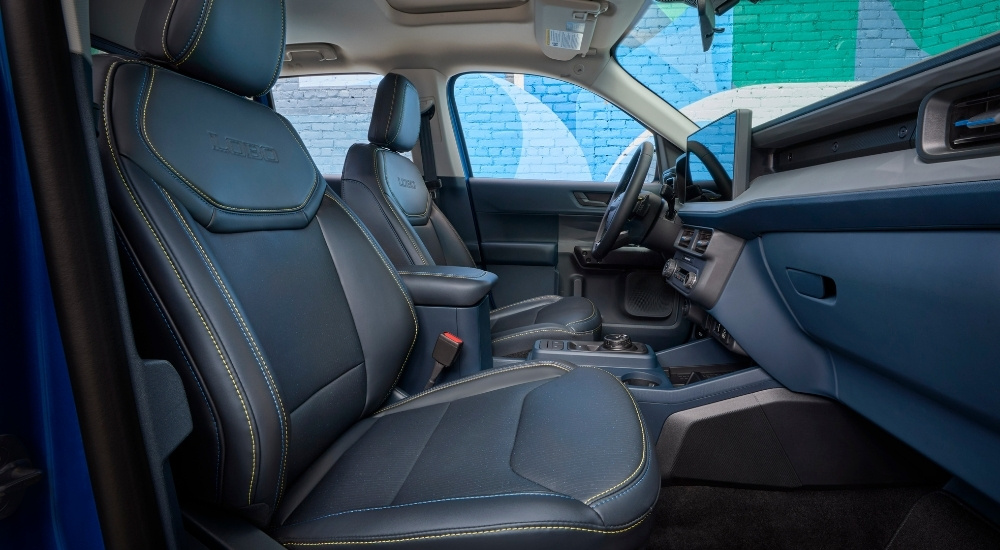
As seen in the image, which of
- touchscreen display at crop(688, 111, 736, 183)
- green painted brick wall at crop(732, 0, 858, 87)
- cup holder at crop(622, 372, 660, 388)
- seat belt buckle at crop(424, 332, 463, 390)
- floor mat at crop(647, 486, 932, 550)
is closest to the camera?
floor mat at crop(647, 486, 932, 550)

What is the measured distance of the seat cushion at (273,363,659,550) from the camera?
0.73 metres

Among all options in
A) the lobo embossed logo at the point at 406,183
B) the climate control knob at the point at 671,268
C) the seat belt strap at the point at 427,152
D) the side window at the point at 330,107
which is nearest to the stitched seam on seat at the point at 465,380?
the climate control knob at the point at 671,268

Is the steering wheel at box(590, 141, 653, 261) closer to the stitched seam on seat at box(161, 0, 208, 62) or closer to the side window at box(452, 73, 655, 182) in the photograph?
the side window at box(452, 73, 655, 182)

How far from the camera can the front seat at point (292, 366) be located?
755mm

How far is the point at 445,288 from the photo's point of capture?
1.52 m

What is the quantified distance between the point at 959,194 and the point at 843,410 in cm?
79

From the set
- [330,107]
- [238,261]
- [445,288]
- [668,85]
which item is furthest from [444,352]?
[330,107]

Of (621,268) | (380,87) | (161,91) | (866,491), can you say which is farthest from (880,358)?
(380,87)

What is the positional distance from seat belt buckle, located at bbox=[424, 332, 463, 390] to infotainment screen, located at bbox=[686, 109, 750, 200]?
0.88 metres

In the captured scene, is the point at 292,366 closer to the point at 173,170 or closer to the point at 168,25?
the point at 173,170

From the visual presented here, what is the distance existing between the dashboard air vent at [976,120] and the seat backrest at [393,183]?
156 cm

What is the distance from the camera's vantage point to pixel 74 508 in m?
0.50

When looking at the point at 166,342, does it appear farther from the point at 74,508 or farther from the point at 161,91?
the point at 161,91

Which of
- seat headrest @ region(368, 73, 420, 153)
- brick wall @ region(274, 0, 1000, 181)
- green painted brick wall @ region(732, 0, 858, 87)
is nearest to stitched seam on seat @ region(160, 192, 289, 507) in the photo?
brick wall @ region(274, 0, 1000, 181)
